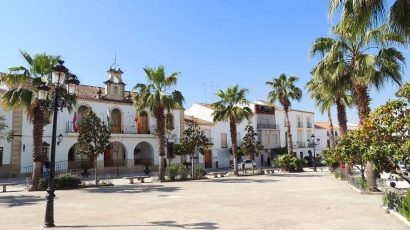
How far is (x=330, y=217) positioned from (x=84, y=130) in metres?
16.1

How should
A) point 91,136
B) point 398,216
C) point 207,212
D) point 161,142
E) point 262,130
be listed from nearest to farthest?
1. point 398,216
2. point 207,212
3. point 91,136
4. point 161,142
5. point 262,130

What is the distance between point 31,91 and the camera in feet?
64.5

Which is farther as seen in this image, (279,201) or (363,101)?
(363,101)

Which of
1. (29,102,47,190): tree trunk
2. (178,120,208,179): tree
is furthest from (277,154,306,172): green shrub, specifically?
(29,102,47,190): tree trunk

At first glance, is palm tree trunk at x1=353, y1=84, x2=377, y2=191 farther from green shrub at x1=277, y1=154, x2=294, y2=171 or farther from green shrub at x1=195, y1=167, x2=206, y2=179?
green shrub at x1=277, y1=154, x2=294, y2=171

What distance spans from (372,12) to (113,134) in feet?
93.9

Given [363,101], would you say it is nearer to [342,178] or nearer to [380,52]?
[380,52]

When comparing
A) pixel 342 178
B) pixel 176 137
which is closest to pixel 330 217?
pixel 342 178

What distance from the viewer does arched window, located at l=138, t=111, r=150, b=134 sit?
3698 centimetres

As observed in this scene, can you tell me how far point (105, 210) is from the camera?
12297 mm

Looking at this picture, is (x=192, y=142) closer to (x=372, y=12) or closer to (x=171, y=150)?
(x=171, y=150)

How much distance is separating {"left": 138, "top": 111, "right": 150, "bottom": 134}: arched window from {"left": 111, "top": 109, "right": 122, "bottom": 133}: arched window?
214cm

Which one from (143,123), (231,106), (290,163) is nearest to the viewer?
(231,106)

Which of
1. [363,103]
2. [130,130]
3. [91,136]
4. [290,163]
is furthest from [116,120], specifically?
[363,103]
